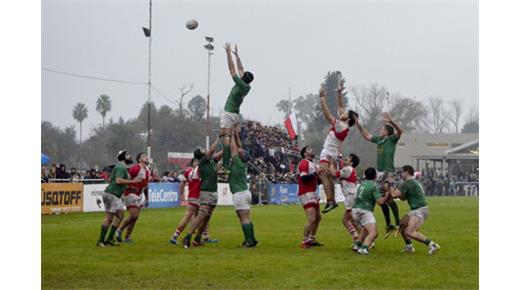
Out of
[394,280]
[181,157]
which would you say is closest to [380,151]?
[394,280]

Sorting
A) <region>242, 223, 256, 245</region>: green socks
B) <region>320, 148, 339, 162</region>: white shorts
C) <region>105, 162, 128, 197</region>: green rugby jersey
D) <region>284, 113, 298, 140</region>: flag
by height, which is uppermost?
<region>284, 113, 298, 140</region>: flag

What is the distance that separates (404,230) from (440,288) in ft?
14.6

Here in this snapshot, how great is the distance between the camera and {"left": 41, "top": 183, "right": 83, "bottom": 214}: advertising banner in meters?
31.2

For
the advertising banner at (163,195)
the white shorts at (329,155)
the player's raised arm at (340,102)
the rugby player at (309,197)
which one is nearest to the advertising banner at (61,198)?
the advertising banner at (163,195)

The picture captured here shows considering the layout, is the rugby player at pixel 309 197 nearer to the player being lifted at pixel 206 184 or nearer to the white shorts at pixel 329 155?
the white shorts at pixel 329 155

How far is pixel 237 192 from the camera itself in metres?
16.8

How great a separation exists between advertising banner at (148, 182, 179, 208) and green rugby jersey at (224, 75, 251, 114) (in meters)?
21.9

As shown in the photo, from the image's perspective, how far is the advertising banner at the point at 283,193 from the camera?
45.3m

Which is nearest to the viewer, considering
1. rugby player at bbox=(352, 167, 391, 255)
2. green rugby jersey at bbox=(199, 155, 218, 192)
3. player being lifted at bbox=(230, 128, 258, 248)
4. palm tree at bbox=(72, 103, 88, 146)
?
rugby player at bbox=(352, 167, 391, 255)

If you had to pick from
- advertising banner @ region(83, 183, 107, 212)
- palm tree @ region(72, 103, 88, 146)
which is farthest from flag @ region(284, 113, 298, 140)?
advertising banner @ region(83, 183, 107, 212)

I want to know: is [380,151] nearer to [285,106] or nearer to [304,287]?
[304,287]

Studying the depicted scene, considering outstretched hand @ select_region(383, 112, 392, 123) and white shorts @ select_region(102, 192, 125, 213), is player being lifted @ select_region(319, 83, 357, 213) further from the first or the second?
white shorts @ select_region(102, 192, 125, 213)

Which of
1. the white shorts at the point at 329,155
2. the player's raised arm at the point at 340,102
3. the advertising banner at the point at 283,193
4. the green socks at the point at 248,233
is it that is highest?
the player's raised arm at the point at 340,102

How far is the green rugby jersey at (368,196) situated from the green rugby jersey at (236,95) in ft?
10.6
